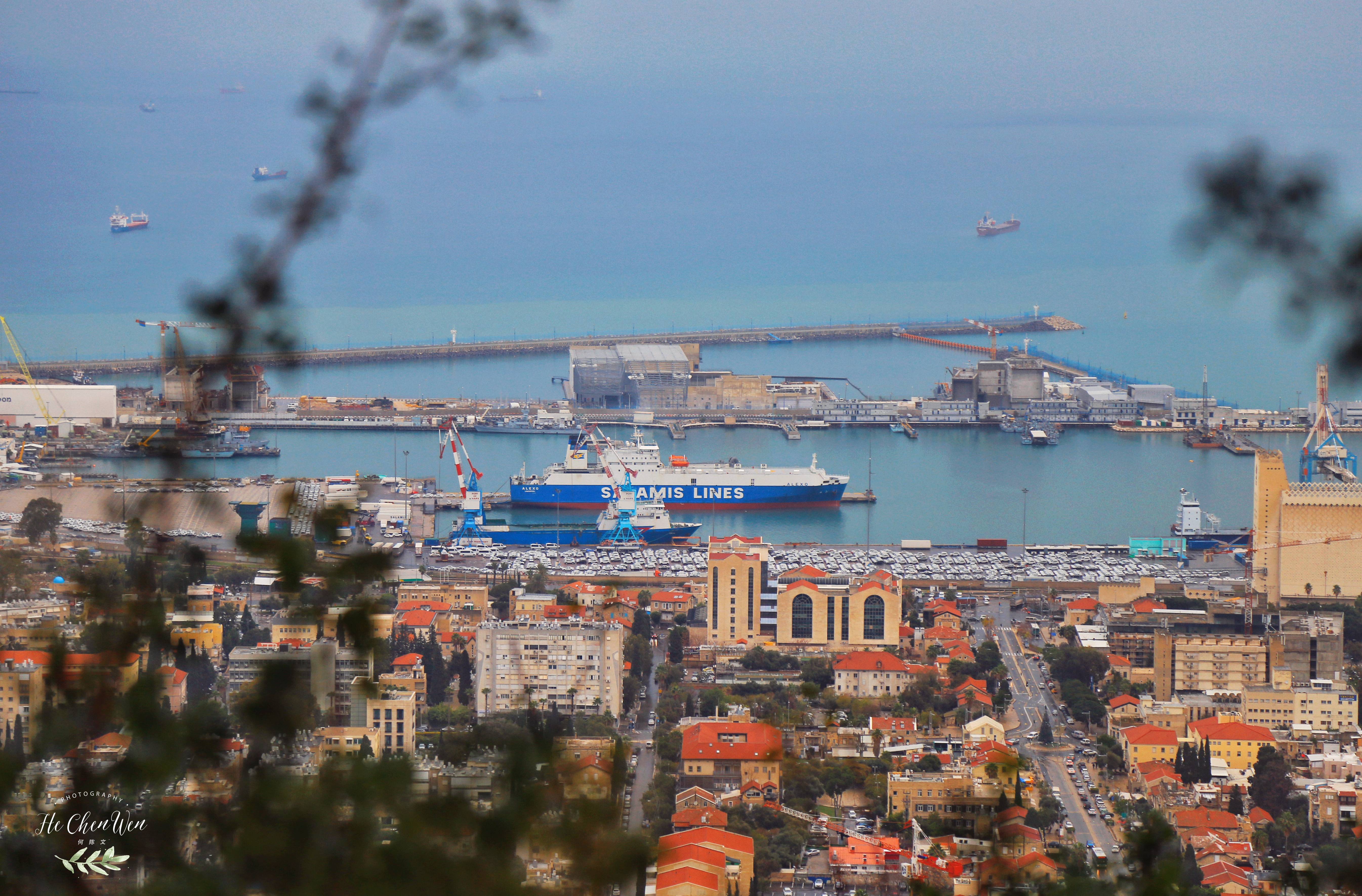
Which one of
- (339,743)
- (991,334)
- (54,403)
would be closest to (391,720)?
(339,743)

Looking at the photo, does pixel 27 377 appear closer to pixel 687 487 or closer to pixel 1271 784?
pixel 687 487

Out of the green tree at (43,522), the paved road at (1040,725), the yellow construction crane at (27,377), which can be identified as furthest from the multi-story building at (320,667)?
the yellow construction crane at (27,377)

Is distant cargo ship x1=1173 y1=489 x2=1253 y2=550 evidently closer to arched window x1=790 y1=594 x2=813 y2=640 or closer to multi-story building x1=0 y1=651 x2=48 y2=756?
arched window x1=790 y1=594 x2=813 y2=640

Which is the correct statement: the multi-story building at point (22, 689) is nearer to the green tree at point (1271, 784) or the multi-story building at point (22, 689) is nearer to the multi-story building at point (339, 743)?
the multi-story building at point (339, 743)

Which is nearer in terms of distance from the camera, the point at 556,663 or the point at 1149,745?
the point at 1149,745

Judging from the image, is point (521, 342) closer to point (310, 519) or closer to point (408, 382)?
point (408, 382)

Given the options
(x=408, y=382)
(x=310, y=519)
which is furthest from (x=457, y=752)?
(x=408, y=382)

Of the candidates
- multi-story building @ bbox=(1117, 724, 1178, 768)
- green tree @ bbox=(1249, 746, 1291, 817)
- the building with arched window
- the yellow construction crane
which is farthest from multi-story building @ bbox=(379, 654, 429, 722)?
the yellow construction crane
